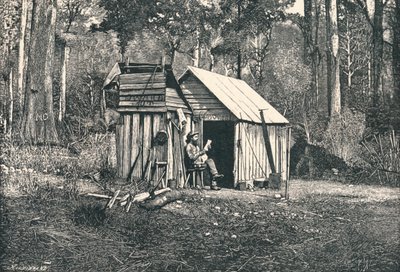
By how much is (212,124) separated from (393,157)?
6.45m

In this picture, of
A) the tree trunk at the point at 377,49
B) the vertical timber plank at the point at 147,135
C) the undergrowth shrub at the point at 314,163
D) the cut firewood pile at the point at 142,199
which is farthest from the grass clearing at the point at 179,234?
the tree trunk at the point at 377,49

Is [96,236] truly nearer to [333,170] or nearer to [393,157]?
[393,157]

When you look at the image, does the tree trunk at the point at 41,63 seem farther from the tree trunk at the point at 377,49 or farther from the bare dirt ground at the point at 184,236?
the tree trunk at the point at 377,49

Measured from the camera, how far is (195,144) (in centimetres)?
1398

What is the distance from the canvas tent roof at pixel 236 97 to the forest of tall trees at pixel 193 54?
3.26 m

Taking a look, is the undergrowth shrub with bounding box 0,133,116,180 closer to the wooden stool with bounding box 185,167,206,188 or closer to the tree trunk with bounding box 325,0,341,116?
the wooden stool with bounding box 185,167,206,188

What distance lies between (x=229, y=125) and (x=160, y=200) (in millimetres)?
6888

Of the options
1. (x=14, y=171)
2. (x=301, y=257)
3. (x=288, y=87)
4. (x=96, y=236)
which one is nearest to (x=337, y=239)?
(x=301, y=257)

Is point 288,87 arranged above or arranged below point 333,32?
below

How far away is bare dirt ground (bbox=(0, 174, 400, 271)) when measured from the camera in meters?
→ 7.05

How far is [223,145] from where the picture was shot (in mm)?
16328

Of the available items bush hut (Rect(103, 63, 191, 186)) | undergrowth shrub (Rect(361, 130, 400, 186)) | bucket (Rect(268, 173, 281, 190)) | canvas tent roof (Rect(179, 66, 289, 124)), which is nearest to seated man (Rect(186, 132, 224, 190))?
bush hut (Rect(103, 63, 191, 186))

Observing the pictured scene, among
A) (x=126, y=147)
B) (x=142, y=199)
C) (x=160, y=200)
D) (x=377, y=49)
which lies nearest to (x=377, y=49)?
(x=377, y=49)

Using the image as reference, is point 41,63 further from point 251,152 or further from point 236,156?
point 251,152
